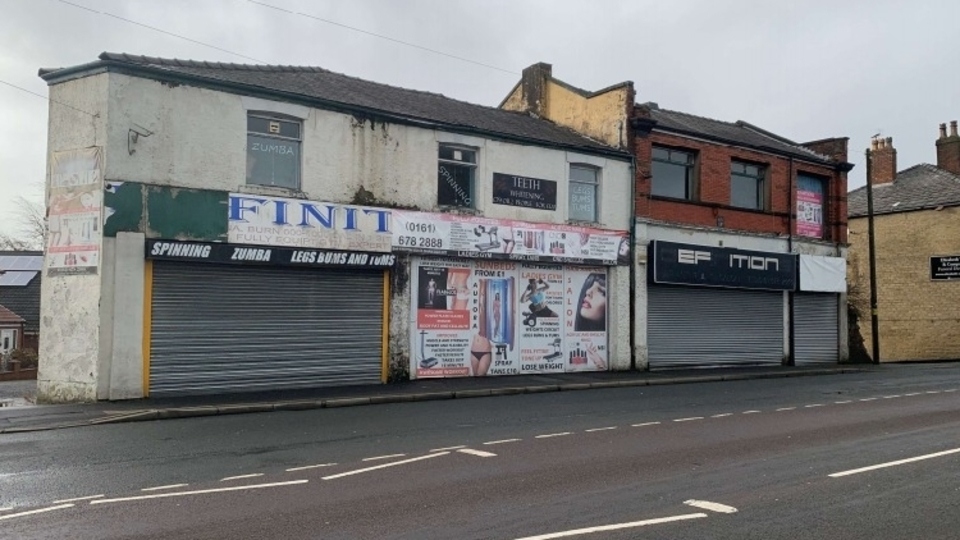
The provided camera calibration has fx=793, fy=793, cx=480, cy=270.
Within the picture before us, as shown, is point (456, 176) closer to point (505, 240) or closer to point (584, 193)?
point (505, 240)

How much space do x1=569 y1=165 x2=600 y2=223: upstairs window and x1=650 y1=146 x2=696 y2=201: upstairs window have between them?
2098mm

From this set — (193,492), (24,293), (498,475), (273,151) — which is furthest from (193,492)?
(24,293)

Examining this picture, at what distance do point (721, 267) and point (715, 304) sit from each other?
1.23m

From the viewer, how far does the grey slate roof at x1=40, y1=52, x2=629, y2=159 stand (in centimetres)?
1620

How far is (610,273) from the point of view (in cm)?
2272

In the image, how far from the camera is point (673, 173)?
24.6m

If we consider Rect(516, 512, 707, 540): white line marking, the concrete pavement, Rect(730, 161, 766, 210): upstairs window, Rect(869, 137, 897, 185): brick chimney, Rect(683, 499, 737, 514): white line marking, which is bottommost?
the concrete pavement

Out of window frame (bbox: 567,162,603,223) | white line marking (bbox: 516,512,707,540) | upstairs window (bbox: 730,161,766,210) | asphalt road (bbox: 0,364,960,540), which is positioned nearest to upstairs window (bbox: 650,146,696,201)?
upstairs window (bbox: 730,161,766,210)

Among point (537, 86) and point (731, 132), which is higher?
point (537, 86)

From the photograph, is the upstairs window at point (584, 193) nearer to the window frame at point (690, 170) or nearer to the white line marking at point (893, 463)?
the window frame at point (690, 170)

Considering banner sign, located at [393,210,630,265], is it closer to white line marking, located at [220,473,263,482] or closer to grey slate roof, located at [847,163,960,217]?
white line marking, located at [220,473,263,482]

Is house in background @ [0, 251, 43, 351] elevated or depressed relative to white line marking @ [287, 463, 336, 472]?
elevated

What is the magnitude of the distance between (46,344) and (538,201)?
12.1 m

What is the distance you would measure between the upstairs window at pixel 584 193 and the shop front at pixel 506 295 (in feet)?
1.88
